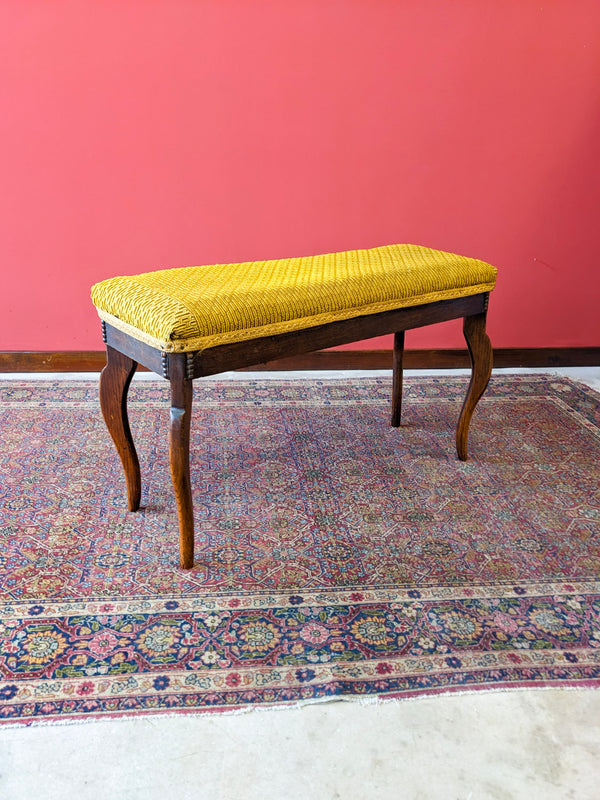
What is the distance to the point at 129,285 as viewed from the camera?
1.73 metres

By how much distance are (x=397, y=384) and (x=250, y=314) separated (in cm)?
102

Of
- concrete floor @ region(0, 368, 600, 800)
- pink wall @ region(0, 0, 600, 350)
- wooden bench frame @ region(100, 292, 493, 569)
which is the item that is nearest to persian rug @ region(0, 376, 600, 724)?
concrete floor @ region(0, 368, 600, 800)

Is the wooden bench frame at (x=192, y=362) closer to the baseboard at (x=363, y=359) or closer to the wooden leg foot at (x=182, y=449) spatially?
the wooden leg foot at (x=182, y=449)

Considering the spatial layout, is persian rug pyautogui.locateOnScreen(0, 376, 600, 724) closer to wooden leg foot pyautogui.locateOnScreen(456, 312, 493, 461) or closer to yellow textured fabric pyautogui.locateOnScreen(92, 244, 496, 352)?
wooden leg foot pyautogui.locateOnScreen(456, 312, 493, 461)

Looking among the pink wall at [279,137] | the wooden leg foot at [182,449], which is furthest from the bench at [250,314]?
the pink wall at [279,137]

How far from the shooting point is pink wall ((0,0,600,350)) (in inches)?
107

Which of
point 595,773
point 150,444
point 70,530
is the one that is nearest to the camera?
point 595,773

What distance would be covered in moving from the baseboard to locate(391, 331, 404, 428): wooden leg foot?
63cm

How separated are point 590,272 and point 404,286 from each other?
5.22 feet

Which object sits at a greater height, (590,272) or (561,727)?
(590,272)

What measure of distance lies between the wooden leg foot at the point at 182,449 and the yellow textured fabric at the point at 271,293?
0.09 m

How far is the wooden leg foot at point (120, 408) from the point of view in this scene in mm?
1845

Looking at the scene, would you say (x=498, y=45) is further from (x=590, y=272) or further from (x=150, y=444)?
(x=150, y=444)

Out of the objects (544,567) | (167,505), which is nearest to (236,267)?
(167,505)
